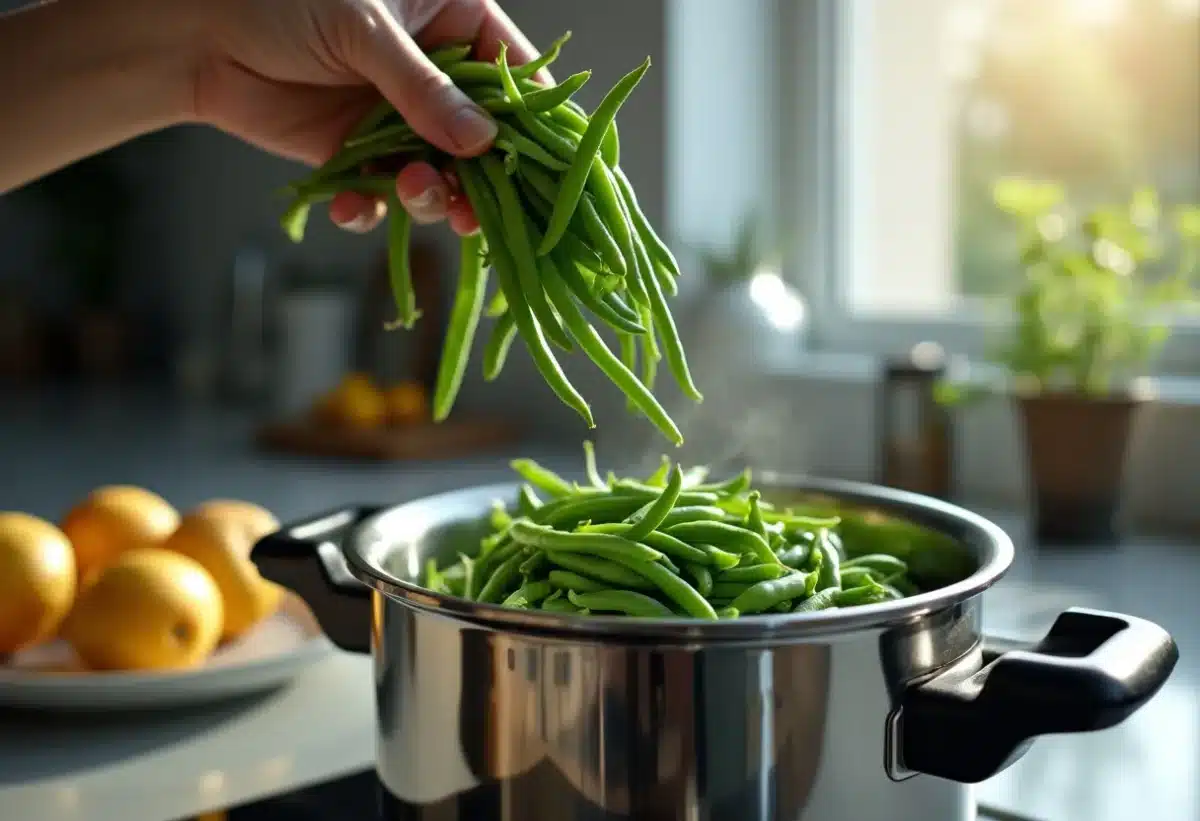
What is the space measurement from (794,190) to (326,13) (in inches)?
55.6

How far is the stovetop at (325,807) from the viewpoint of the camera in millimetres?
780

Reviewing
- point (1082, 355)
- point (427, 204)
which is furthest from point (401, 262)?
point (1082, 355)

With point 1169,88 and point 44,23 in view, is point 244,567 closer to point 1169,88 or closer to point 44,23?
point 44,23

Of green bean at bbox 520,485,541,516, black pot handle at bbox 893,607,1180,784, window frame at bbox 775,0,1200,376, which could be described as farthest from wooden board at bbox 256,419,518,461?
black pot handle at bbox 893,607,1180,784

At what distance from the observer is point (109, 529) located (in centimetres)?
110

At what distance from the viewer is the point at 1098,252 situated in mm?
1508

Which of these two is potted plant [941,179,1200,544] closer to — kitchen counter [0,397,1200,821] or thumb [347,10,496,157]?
kitchen counter [0,397,1200,821]

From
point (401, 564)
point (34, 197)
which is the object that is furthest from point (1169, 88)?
point (34, 197)

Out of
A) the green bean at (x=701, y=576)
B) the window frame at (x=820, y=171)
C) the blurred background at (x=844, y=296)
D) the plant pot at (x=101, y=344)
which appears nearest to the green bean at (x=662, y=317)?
the green bean at (x=701, y=576)

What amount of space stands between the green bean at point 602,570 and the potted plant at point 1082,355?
976 mm

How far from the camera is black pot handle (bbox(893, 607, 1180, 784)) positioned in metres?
0.54

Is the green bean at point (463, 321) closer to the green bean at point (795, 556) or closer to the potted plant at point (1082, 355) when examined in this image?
the green bean at point (795, 556)

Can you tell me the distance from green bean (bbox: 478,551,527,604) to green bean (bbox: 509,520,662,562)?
0.04 feet

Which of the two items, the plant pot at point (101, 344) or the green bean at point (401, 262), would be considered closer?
the green bean at point (401, 262)
